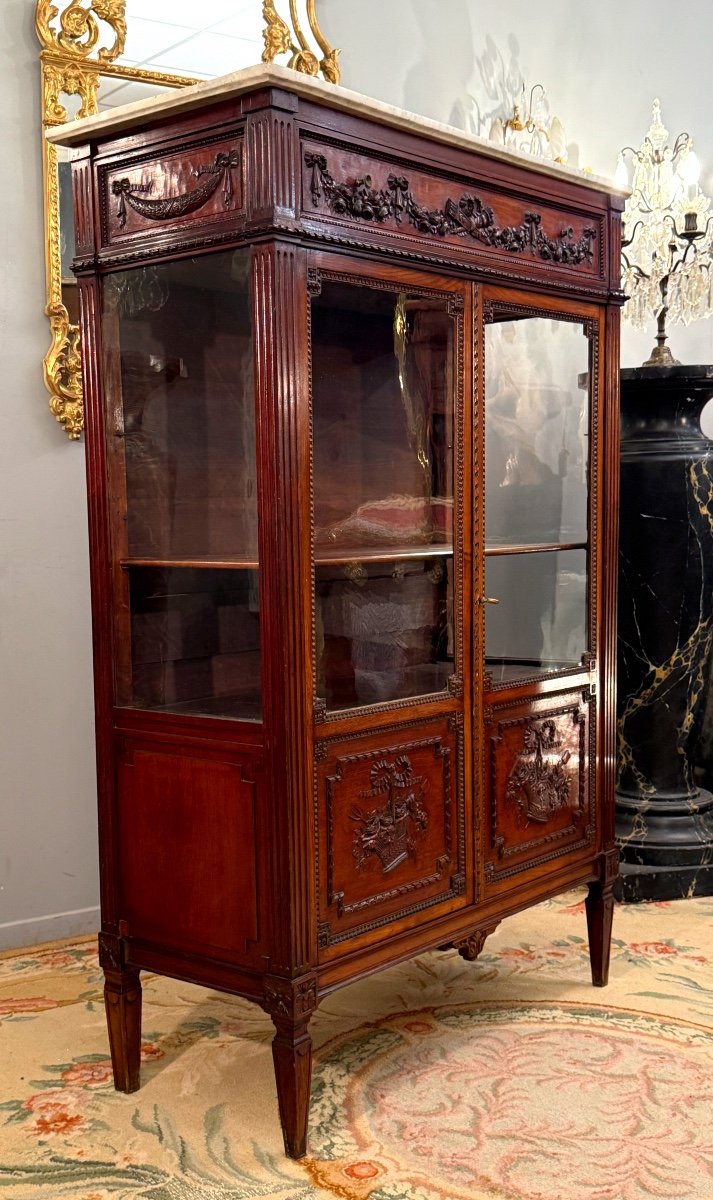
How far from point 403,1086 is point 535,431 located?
4.94 feet

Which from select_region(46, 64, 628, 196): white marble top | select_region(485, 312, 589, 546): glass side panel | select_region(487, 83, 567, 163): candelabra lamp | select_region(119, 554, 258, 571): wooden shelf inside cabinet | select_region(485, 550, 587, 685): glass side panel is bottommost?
select_region(485, 550, 587, 685): glass side panel

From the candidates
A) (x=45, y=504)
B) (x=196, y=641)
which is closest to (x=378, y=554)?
(x=196, y=641)

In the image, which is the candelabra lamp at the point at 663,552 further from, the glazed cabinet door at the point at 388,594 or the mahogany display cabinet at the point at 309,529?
the glazed cabinet door at the point at 388,594

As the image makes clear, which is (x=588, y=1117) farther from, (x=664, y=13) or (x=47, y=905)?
(x=664, y=13)

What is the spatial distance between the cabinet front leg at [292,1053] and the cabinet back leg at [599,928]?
1.07 m

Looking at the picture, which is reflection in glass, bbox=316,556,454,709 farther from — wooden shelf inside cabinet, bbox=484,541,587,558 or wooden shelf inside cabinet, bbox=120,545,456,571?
wooden shelf inside cabinet, bbox=484,541,587,558

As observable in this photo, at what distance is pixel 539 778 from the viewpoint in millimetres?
2930

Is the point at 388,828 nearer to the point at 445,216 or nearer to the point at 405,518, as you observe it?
the point at 405,518

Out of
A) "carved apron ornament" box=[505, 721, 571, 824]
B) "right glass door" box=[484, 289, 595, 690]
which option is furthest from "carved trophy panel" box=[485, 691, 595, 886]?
"right glass door" box=[484, 289, 595, 690]

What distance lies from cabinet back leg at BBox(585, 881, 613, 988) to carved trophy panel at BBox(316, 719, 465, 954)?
0.59 meters

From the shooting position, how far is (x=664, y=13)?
15.0ft

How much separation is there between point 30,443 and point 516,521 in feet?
4.54

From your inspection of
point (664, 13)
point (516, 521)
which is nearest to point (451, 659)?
point (516, 521)

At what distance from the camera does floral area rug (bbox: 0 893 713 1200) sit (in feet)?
7.30
